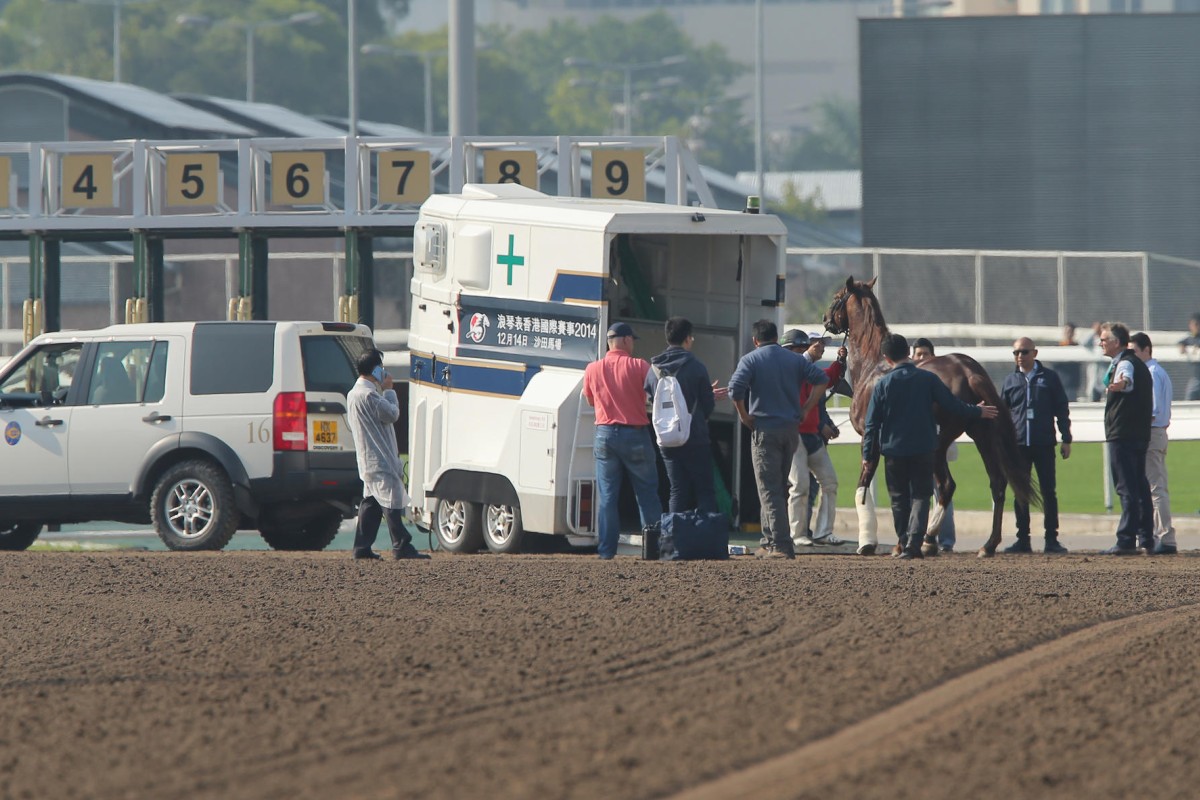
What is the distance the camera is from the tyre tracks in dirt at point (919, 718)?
274 inches

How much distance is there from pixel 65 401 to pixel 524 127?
103447mm

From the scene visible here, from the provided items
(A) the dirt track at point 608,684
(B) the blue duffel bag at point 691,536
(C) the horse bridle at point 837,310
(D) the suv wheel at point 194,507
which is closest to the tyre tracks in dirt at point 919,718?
(A) the dirt track at point 608,684

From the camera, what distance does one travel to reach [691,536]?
14477 millimetres

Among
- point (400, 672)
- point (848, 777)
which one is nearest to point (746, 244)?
point (400, 672)

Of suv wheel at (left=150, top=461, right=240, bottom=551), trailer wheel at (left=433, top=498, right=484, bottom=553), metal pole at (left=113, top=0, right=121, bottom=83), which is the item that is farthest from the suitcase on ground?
metal pole at (left=113, top=0, right=121, bottom=83)

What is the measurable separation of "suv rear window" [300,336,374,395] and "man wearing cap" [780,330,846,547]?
12.1ft

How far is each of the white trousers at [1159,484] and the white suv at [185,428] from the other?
21.5 ft

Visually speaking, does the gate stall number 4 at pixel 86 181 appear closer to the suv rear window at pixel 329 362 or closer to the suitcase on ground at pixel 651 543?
the suv rear window at pixel 329 362

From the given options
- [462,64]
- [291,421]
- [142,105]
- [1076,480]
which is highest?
[142,105]

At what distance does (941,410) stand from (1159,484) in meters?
2.04

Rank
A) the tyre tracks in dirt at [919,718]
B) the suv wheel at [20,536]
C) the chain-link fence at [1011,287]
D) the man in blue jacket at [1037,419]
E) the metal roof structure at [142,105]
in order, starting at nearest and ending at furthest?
1. the tyre tracks in dirt at [919,718]
2. the man in blue jacket at [1037,419]
3. the suv wheel at [20,536]
4. the chain-link fence at [1011,287]
5. the metal roof structure at [142,105]

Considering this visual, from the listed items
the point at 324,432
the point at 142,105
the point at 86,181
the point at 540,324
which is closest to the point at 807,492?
the point at 540,324

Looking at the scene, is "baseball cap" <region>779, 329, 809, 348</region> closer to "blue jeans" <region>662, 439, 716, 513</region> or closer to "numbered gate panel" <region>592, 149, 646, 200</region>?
"blue jeans" <region>662, 439, 716, 513</region>

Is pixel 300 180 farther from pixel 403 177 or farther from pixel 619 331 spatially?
pixel 619 331
